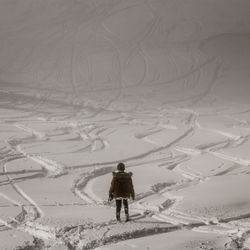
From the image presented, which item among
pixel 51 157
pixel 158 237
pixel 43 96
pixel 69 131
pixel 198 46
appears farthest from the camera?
pixel 198 46

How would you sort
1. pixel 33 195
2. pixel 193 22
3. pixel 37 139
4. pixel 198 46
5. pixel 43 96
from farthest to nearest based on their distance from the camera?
1. pixel 193 22
2. pixel 198 46
3. pixel 43 96
4. pixel 37 139
5. pixel 33 195

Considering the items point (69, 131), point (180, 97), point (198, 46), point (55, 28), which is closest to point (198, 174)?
point (69, 131)

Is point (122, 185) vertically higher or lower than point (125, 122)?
lower

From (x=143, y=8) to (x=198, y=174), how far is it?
23.7m

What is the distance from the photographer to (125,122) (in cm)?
1758

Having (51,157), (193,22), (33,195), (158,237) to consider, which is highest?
(193,22)

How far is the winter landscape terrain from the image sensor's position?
24.1 ft

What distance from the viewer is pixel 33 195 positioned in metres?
9.05

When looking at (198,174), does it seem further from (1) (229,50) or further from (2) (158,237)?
(1) (229,50)

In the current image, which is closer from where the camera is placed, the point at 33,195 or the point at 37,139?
the point at 33,195

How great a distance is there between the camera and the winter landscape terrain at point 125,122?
24.1ft

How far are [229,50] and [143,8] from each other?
674 centimetres

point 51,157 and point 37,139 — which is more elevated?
point 37,139

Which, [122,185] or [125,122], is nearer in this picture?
[122,185]
